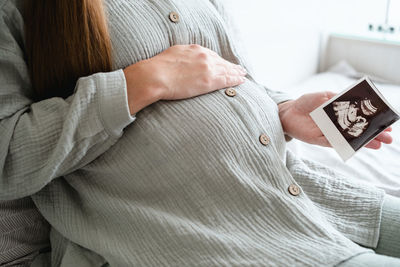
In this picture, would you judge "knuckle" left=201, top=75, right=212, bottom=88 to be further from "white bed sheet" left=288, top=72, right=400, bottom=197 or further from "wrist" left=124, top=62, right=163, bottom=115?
"white bed sheet" left=288, top=72, right=400, bottom=197

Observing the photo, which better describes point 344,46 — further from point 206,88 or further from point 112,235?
point 112,235

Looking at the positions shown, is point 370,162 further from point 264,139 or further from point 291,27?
point 291,27

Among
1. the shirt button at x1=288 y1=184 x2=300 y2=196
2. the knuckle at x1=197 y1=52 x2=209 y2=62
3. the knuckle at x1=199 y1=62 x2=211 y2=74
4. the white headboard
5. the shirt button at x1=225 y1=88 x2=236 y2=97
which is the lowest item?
the white headboard

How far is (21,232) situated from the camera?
0.92 m

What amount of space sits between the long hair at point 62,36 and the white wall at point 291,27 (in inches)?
40.1

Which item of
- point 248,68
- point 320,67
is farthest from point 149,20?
point 320,67

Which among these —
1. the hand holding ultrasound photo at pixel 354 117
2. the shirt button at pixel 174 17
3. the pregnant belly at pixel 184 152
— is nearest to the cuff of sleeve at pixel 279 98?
the hand holding ultrasound photo at pixel 354 117

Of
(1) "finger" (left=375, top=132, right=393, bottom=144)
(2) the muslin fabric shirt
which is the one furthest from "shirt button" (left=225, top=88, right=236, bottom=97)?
(1) "finger" (left=375, top=132, right=393, bottom=144)

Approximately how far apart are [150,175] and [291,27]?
158cm

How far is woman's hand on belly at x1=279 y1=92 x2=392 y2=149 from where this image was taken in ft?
3.38

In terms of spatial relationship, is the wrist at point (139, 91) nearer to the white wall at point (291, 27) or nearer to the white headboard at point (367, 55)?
the white wall at point (291, 27)

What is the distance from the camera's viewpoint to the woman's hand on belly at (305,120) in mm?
1029

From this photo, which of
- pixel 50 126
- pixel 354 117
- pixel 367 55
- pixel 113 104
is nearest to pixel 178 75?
pixel 113 104

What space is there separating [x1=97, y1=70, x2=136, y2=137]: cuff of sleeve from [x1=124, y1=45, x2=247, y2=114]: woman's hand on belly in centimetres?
3
